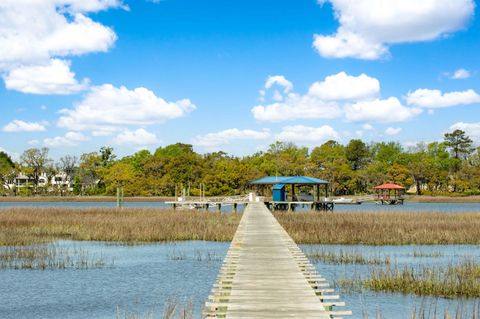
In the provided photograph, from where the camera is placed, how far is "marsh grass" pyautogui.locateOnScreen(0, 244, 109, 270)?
18.4 metres

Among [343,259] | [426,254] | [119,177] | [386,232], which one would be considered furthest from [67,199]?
[343,259]

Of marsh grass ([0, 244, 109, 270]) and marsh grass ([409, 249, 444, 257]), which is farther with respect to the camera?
marsh grass ([409, 249, 444, 257])

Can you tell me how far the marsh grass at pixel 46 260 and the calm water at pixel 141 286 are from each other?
0.55 m

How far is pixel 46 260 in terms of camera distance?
762 inches

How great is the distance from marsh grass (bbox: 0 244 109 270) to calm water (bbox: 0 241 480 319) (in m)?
0.55

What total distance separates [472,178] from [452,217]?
56815 millimetres

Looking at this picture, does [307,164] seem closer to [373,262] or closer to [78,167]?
[78,167]

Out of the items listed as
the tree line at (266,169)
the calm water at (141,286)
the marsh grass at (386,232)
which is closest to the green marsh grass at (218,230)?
the marsh grass at (386,232)

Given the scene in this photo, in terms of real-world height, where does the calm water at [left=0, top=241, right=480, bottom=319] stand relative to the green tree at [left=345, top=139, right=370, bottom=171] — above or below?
below

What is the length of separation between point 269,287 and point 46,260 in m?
12.0

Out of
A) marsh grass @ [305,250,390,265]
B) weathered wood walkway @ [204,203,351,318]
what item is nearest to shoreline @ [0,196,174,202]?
marsh grass @ [305,250,390,265]

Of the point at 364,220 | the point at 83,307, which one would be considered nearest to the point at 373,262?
the point at 83,307

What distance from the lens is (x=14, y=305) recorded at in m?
13.7

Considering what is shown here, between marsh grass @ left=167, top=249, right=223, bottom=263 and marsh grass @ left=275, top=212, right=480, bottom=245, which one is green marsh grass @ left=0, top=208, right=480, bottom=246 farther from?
marsh grass @ left=167, top=249, right=223, bottom=263
